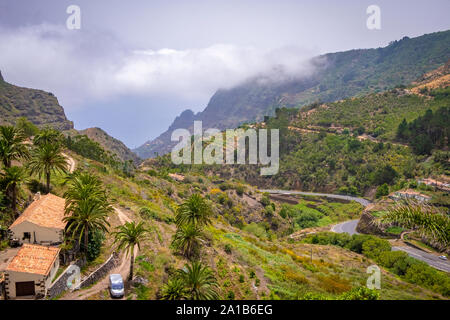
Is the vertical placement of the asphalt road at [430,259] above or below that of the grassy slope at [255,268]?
below

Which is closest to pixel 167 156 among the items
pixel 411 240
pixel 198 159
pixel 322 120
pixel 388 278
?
pixel 198 159

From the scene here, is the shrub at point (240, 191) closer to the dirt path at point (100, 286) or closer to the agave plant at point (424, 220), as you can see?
the dirt path at point (100, 286)

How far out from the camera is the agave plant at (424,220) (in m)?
19.0

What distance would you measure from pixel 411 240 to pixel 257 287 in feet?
174

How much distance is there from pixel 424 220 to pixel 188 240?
75.4 feet

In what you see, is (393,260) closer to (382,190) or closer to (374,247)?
(374,247)

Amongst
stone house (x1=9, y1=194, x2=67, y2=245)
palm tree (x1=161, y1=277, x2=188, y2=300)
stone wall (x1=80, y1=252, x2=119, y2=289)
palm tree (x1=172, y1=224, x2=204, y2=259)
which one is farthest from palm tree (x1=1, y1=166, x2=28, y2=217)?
palm tree (x1=161, y1=277, x2=188, y2=300)

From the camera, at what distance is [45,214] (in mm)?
30531

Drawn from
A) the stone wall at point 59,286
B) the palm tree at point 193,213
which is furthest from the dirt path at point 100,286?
the palm tree at point 193,213

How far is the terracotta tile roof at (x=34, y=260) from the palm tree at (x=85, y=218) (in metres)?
2.99

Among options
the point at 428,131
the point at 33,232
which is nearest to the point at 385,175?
the point at 428,131

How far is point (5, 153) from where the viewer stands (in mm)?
33875

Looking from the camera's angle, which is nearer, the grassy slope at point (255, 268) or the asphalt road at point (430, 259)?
the grassy slope at point (255, 268)
